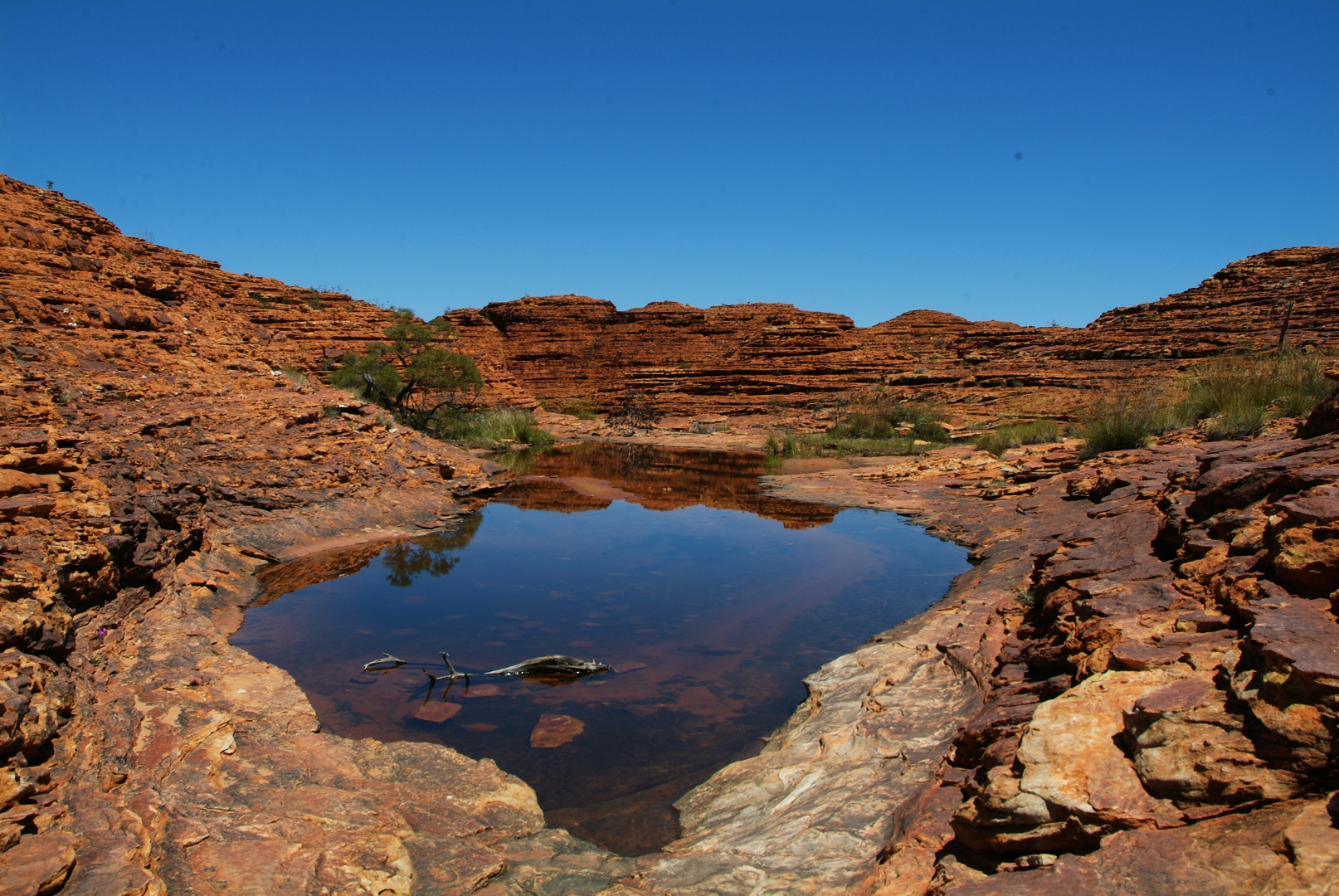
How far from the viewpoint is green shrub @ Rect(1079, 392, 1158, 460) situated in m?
12.9

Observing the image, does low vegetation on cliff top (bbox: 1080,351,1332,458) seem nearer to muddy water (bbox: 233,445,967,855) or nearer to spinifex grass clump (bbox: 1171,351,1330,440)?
spinifex grass clump (bbox: 1171,351,1330,440)

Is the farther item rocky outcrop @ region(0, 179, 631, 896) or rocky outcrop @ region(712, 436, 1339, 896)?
rocky outcrop @ region(0, 179, 631, 896)

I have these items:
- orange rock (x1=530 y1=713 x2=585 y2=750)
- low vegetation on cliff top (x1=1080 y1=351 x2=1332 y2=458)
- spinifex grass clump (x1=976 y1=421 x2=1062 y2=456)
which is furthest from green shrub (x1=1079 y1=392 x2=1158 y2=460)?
orange rock (x1=530 y1=713 x2=585 y2=750)

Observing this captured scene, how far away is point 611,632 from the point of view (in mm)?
7562

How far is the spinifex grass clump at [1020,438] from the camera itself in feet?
61.8

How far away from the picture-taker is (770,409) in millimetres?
36875

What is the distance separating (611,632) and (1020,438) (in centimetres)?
1532

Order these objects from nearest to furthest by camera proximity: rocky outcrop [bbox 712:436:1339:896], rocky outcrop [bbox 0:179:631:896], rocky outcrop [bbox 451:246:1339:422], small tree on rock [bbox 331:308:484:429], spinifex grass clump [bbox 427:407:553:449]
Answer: rocky outcrop [bbox 712:436:1339:896] < rocky outcrop [bbox 0:179:631:896] < small tree on rock [bbox 331:308:484:429] < spinifex grass clump [bbox 427:407:553:449] < rocky outcrop [bbox 451:246:1339:422]

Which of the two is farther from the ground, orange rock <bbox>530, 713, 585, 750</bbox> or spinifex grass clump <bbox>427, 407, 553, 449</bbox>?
spinifex grass clump <bbox>427, 407, 553, 449</bbox>

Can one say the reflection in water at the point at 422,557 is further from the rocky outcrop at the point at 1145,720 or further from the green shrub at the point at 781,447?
the green shrub at the point at 781,447

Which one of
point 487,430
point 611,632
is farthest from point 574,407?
point 611,632

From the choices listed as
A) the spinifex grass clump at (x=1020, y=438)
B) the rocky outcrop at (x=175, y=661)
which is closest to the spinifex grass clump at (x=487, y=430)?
the rocky outcrop at (x=175, y=661)

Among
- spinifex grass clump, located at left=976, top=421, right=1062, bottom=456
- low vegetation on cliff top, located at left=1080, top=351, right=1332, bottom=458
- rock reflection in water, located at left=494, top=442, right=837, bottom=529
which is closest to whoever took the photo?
low vegetation on cliff top, located at left=1080, top=351, right=1332, bottom=458

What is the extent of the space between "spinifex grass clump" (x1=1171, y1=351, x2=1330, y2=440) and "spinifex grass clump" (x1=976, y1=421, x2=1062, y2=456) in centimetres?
518
